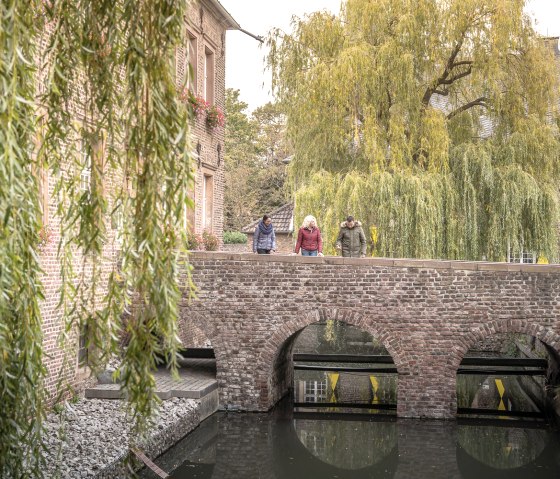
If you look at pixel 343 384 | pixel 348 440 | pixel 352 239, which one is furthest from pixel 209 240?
pixel 348 440

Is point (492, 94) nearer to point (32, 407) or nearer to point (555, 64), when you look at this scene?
point (555, 64)

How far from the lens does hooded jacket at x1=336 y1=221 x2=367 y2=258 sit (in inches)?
558

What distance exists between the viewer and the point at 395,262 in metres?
13.7

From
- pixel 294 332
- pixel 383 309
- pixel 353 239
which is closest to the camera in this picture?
pixel 383 309

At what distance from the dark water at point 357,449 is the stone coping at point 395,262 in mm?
2523

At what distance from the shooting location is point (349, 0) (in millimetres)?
16781

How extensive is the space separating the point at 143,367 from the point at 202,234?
12724 mm

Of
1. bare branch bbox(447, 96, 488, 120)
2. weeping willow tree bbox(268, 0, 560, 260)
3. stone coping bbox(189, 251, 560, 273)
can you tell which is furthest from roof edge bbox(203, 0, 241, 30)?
stone coping bbox(189, 251, 560, 273)

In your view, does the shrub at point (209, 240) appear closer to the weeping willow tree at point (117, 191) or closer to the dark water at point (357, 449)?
the dark water at point (357, 449)

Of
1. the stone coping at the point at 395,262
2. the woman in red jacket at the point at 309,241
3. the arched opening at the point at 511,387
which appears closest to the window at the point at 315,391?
the arched opening at the point at 511,387

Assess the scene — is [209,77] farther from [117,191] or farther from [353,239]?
[117,191]

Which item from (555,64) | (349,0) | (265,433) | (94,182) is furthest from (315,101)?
(94,182)

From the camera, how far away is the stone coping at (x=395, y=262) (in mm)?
13523

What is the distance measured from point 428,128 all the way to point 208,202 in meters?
5.18
